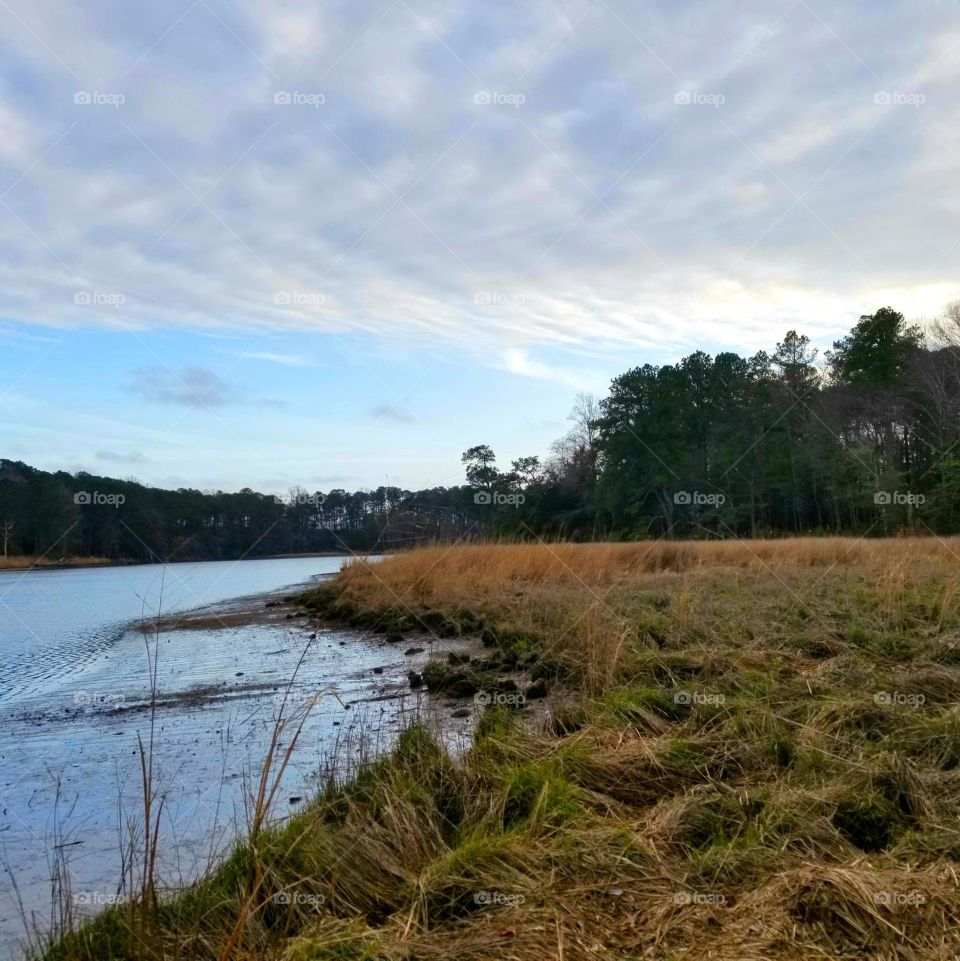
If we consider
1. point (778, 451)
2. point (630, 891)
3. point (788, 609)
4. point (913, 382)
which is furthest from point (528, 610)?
point (778, 451)

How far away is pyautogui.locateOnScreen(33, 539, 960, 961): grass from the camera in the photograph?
243 cm

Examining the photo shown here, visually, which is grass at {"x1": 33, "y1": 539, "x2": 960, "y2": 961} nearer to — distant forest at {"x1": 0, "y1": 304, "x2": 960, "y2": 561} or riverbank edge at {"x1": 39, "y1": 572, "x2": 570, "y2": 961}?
riverbank edge at {"x1": 39, "y1": 572, "x2": 570, "y2": 961}

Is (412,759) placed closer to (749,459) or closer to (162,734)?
(162,734)

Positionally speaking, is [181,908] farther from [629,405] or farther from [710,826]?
[629,405]

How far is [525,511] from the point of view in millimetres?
44312

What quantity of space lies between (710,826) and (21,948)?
8.69 ft

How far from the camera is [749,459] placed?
4916 centimetres

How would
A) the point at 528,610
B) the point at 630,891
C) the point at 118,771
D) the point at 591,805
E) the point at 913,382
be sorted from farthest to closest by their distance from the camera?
the point at 913,382 < the point at 528,610 < the point at 118,771 < the point at 591,805 < the point at 630,891

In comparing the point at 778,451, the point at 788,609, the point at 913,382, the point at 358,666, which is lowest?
the point at 358,666

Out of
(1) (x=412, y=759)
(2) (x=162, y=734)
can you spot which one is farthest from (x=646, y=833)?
(2) (x=162, y=734)

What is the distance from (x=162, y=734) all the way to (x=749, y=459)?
4757cm

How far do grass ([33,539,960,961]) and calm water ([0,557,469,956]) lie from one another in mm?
665

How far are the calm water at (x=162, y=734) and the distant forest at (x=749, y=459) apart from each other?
1805cm

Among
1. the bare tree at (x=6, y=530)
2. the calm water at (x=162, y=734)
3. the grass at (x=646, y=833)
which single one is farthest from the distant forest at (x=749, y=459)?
the grass at (x=646, y=833)
